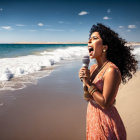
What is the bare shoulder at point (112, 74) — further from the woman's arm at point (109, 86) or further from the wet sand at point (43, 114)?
the wet sand at point (43, 114)

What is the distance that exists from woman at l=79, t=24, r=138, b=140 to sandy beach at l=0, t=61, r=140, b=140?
2091mm

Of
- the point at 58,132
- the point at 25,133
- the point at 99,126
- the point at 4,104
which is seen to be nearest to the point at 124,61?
the point at 99,126

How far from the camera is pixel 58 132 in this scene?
3.52 m

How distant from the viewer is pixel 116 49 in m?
1.80

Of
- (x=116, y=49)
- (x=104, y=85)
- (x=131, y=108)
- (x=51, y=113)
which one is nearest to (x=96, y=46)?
(x=116, y=49)

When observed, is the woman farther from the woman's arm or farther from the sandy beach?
the sandy beach

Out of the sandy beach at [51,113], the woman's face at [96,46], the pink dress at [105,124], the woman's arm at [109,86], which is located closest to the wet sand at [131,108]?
the sandy beach at [51,113]

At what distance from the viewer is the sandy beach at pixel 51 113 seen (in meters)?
3.47

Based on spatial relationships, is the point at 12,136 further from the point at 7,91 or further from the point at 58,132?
the point at 7,91

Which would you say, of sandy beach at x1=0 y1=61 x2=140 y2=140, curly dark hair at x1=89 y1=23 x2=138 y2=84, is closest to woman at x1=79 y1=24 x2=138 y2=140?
curly dark hair at x1=89 y1=23 x2=138 y2=84

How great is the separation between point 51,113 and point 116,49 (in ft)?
10.6

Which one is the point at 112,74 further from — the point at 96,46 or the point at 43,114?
the point at 43,114

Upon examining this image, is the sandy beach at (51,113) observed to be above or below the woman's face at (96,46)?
below

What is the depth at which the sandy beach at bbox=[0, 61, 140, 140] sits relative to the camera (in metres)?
3.47
